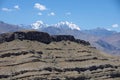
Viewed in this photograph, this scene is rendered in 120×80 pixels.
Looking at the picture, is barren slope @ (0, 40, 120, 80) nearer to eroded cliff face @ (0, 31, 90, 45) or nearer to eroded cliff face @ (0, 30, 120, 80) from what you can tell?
eroded cliff face @ (0, 30, 120, 80)

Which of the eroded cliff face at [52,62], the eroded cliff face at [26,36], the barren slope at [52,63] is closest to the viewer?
the eroded cliff face at [52,62]

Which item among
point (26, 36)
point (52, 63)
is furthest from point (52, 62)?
point (26, 36)

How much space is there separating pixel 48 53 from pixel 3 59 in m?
18.5

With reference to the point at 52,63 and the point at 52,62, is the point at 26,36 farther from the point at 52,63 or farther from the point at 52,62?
the point at 52,63

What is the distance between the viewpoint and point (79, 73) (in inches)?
5979

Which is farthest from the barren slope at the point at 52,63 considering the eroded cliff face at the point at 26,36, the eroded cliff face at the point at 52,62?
the eroded cliff face at the point at 26,36

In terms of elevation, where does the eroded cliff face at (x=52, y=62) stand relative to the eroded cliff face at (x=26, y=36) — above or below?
below

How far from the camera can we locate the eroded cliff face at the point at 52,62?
14300 cm

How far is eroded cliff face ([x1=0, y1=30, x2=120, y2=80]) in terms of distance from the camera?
143 metres

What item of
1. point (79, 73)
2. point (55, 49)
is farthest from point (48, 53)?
point (79, 73)

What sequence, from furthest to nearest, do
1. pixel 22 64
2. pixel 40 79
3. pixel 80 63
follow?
1. pixel 80 63
2. pixel 22 64
3. pixel 40 79

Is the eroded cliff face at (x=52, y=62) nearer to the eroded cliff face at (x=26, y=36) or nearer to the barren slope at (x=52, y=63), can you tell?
the barren slope at (x=52, y=63)

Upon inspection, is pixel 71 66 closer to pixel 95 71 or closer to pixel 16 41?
pixel 95 71

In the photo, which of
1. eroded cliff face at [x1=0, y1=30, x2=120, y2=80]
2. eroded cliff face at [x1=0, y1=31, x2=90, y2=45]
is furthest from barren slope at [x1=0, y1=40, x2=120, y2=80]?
eroded cliff face at [x1=0, y1=31, x2=90, y2=45]
